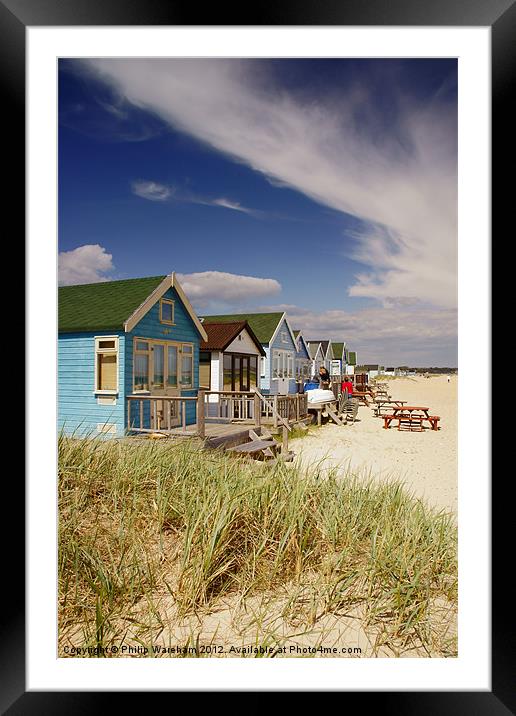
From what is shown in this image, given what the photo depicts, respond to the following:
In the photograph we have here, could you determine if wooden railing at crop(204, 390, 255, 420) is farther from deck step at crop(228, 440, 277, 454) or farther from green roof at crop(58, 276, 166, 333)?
green roof at crop(58, 276, 166, 333)

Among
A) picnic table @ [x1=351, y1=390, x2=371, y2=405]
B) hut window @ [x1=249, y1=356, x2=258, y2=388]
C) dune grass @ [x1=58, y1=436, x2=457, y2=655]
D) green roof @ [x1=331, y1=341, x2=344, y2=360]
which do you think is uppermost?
green roof @ [x1=331, y1=341, x2=344, y2=360]

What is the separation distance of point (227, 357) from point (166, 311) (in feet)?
16.8

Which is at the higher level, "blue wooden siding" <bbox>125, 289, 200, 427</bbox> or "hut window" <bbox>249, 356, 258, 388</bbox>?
"blue wooden siding" <bbox>125, 289, 200, 427</bbox>

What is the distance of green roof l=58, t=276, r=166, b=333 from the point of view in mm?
6707

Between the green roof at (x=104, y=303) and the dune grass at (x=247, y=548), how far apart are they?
4.20m

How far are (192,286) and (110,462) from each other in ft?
5.36

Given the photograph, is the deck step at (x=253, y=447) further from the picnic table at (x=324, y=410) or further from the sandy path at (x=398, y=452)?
the picnic table at (x=324, y=410)

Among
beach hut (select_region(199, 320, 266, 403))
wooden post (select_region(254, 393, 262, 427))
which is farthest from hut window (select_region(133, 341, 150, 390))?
beach hut (select_region(199, 320, 266, 403))

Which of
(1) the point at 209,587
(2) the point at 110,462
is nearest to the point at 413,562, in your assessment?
(1) the point at 209,587

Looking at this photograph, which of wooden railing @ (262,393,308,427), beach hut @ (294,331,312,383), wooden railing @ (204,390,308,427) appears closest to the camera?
wooden railing @ (204,390,308,427)

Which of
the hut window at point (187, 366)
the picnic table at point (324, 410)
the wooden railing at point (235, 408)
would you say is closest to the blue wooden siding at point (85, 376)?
the hut window at point (187, 366)

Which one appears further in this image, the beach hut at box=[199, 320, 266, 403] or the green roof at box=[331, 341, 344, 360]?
the green roof at box=[331, 341, 344, 360]
